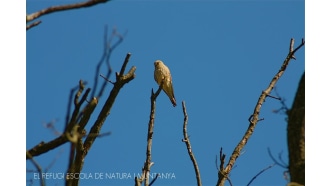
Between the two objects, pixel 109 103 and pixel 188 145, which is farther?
pixel 188 145

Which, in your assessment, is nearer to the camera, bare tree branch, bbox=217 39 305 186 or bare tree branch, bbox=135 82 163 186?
bare tree branch, bbox=135 82 163 186

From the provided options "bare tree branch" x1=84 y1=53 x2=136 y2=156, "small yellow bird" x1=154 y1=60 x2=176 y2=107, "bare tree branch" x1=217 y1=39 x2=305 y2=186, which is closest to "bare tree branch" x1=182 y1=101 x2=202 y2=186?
"bare tree branch" x1=217 y1=39 x2=305 y2=186

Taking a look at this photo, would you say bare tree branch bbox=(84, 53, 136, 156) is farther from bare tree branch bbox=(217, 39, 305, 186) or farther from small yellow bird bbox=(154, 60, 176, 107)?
small yellow bird bbox=(154, 60, 176, 107)

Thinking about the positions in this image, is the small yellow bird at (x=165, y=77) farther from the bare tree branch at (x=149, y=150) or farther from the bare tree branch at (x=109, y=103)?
the bare tree branch at (x=109, y=103)

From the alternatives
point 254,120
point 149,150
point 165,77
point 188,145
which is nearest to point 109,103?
point 149,150

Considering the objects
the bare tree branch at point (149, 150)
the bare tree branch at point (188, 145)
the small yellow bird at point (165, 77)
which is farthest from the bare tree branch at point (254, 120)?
the small yellow bird at point (165, 77)

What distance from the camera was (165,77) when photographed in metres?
9.51

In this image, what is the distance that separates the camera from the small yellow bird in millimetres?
9352

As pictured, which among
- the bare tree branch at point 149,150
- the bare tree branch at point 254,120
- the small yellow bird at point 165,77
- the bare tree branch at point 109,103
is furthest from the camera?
the small yellow bird at point 165,77

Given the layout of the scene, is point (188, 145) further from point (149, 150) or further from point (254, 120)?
point (254, 120)

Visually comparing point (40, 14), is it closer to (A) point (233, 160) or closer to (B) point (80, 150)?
(B) point (80, 150)

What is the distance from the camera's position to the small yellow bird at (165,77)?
9352 mm
